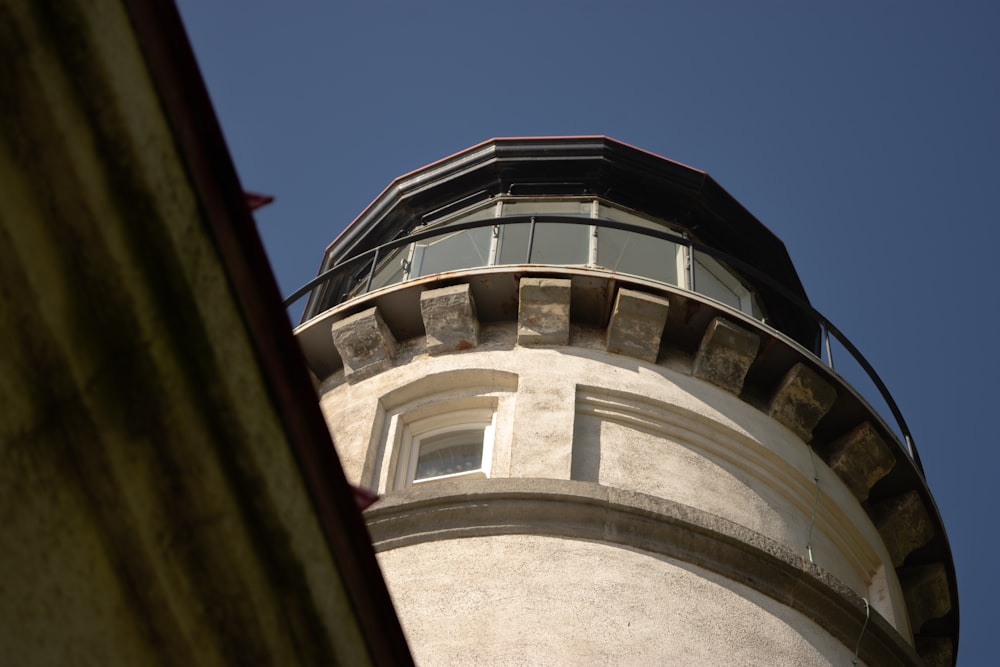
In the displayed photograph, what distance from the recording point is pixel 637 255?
16.6 meters

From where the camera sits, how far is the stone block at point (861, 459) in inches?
566

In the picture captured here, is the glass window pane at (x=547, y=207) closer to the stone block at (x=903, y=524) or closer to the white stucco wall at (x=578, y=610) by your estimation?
the stone block at (x=903, y=524)

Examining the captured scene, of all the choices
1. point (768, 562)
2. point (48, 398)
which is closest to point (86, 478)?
point (48, 398)

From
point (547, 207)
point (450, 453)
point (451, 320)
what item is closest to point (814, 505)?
point (450, 453)

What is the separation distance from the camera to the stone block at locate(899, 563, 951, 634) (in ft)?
47.9

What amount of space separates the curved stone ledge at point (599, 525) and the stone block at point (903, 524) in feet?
11.8

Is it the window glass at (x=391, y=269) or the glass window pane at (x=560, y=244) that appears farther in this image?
the window glass at (x=391, y=269)

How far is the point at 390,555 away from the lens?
10797 millimetres

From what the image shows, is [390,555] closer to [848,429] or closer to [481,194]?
[848,429]

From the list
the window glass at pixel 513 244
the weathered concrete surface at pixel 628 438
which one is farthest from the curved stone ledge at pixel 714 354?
the window glass at pixel 513 244

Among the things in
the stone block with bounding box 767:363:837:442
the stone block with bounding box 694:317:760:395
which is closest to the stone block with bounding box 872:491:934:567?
the stone block with bounding box 767:363:837:442

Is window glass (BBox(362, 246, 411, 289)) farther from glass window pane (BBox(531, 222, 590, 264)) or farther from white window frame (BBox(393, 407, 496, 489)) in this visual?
white window frame (BBox(393, 407, 496, 489))

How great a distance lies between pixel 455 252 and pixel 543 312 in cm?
287

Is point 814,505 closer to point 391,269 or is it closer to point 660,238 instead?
point 660,238
